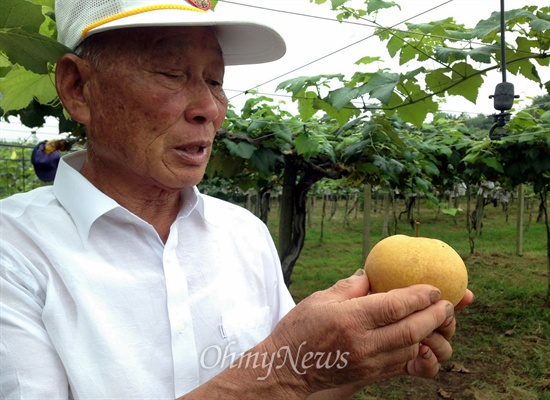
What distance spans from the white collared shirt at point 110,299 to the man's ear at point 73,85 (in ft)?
0.48

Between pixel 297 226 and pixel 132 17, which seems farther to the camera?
pixel 297 226

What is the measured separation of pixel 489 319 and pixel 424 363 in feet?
20.5

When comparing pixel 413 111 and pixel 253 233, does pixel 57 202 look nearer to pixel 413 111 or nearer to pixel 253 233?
pixel 253 233

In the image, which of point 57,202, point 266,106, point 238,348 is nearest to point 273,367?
point 238,348

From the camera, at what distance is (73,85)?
1.21m

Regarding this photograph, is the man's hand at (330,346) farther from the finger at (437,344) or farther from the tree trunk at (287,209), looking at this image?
the tree trunk at (287,209)

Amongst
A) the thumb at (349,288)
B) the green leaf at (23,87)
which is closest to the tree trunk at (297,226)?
the green leaf at (23,87)

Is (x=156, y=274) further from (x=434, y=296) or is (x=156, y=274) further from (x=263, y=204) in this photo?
(x=263, y=204)

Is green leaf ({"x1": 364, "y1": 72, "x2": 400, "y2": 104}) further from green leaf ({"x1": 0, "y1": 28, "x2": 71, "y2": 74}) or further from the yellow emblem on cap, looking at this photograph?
green leaf ({"x1": 0, "y1": 28, "x2": 71, "y2": 74})

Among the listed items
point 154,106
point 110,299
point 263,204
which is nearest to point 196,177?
point 154,106

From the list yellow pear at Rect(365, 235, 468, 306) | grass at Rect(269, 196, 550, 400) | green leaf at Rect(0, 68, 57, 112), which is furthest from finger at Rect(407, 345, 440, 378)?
grass at Rect(269, 196, 550, 400)

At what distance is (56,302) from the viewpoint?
1.00 metres

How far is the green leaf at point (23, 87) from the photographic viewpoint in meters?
1.73

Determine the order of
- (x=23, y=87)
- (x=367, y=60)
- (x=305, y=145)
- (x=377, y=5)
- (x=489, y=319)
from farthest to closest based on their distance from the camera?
(x=489, y=319), (x=305, y=145), (x=367, y=60), (x=377, y=5), (x=23, y=87)
